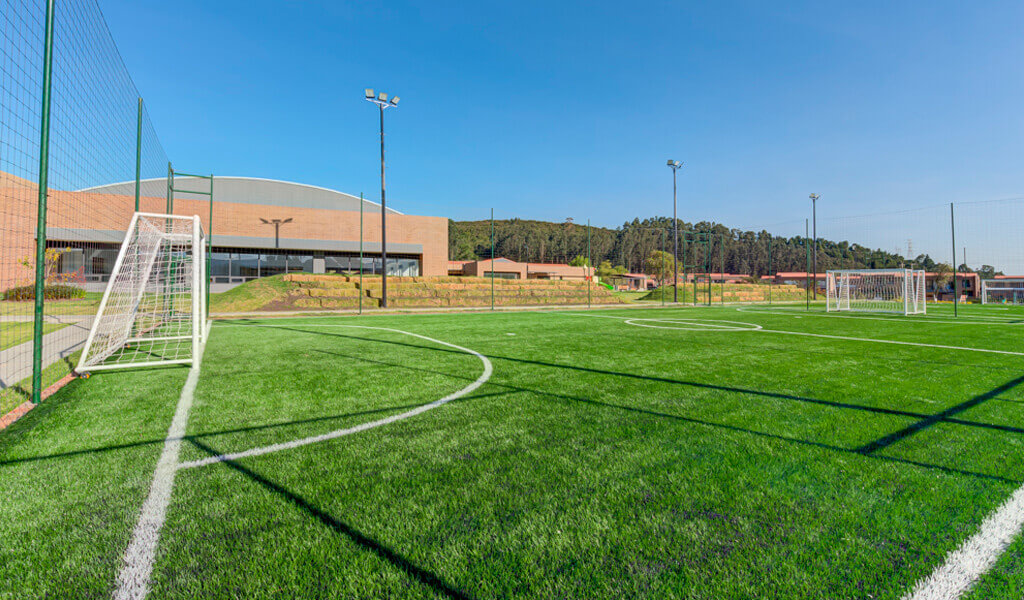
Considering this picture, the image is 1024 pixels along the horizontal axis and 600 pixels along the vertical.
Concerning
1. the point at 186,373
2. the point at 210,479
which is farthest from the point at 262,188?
the point at 210,479

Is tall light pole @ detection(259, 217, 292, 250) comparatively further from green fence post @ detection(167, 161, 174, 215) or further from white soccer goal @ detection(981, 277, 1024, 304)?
white soccer goal @ detection(981, 277, 1024, 304)

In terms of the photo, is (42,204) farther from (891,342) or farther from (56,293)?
(56,293)

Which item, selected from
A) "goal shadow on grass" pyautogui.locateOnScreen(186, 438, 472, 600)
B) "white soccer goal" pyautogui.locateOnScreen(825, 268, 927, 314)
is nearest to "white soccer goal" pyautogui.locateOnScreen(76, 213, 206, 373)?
"goal shadow on grass" pyautogui.locateOnScreen(186, 438, 472, 600)

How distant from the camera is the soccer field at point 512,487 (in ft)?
4.95

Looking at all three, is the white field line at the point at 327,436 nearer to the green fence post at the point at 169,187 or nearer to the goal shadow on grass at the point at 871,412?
the goal shadow on grass at the point at 871,412

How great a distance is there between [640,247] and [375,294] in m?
64.9

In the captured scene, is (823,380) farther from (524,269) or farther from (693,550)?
(524,269)

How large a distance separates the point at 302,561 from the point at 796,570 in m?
1.70

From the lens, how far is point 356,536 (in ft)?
5.68

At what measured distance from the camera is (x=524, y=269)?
186ft

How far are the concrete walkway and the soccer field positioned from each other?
127 cm

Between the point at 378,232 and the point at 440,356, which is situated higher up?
the point at 378,232

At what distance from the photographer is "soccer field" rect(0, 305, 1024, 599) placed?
59.4 inches

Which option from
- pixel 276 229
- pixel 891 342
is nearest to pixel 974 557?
pixel 891 342
